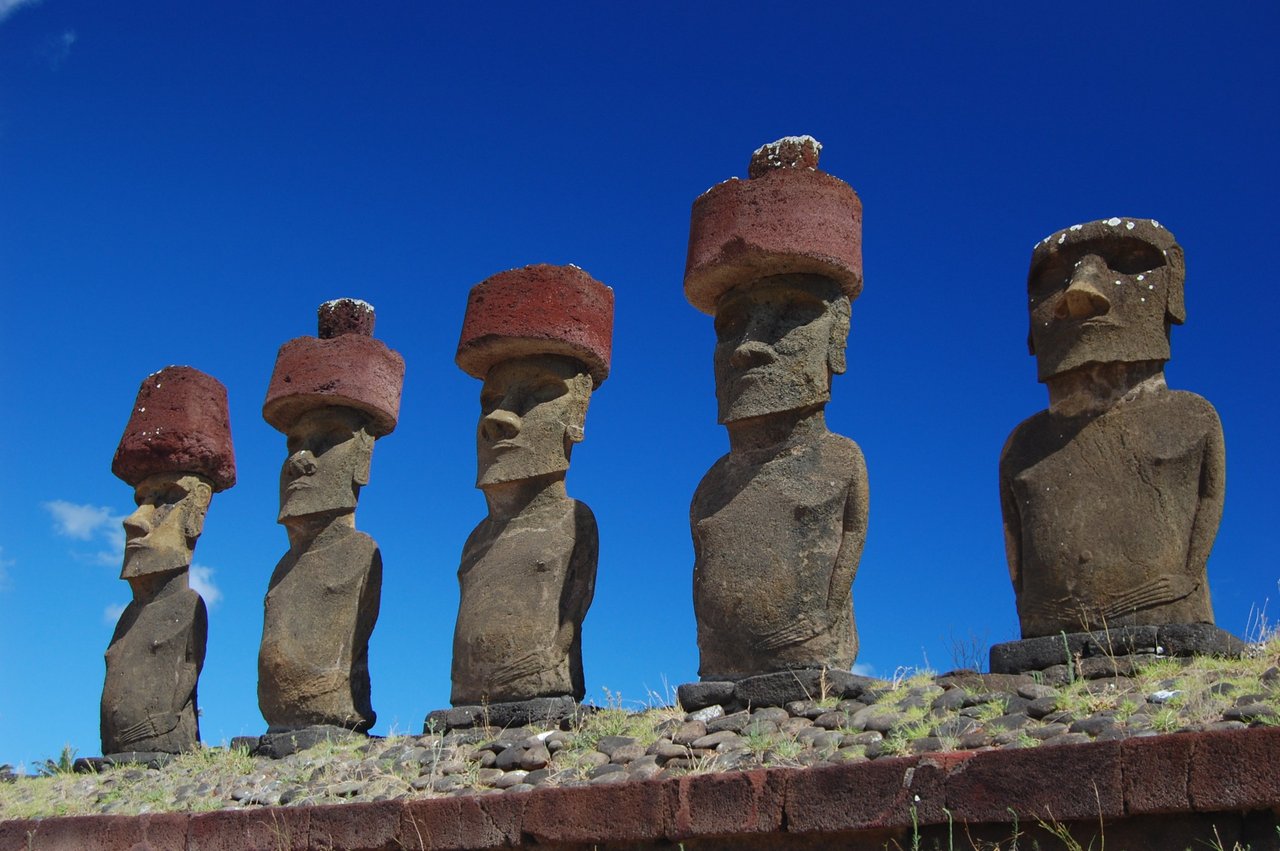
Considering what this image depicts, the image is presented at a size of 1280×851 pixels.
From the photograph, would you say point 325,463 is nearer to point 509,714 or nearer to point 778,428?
point 509,714

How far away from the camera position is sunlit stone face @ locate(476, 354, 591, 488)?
31.3 feet

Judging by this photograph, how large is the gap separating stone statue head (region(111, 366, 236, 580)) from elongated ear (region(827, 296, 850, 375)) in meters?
6.05

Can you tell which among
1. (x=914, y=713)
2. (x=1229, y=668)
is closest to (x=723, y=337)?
(x=914, y=713)

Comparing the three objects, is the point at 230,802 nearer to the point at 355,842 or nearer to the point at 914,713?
the point at 355,842

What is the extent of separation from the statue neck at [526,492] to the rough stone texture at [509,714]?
144cm

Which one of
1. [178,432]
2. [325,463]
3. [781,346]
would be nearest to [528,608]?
[781,346]

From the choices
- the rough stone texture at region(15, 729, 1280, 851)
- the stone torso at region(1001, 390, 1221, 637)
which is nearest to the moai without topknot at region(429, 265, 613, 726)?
the rough stone texture at region(15, 729, 1280, 851)

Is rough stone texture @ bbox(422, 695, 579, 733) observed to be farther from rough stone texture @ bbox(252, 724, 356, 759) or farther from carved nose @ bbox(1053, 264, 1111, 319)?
carved nose @ bbox(1053, 264, 1111, 319)

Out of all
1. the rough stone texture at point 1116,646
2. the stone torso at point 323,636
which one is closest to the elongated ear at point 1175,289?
the rough stone texture at point 1116,646

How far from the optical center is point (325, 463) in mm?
10812

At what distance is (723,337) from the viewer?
8961mm

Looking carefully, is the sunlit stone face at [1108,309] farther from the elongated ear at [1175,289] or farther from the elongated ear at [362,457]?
the elongated ear at [362,457]

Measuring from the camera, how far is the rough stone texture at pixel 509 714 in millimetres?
8594

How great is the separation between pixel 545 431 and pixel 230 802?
3.11m
